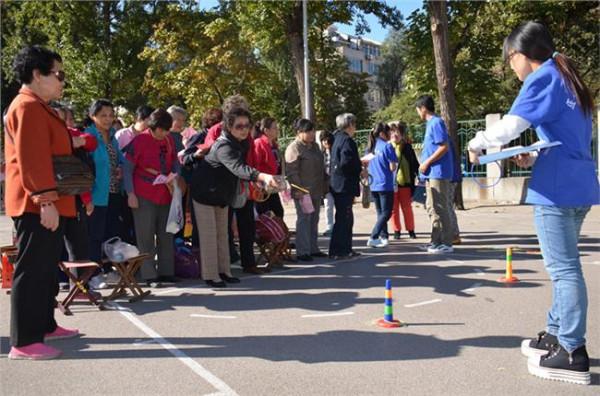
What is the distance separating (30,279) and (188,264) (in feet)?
11.3

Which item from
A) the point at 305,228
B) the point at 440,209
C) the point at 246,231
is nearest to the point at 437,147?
the point at 440,209

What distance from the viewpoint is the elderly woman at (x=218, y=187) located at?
720cm

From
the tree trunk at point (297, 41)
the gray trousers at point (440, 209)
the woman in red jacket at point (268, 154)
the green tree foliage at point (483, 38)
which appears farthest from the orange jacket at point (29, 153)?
the green tree foliage at point (483, 38)

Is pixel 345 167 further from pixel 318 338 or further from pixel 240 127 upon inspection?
pixel 318 338

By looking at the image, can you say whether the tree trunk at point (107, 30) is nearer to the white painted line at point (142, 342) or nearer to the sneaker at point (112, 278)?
the sneaker at point (112, 278)

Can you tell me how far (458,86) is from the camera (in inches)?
974

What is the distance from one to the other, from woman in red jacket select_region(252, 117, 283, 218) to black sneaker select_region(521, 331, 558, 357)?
4.77 m

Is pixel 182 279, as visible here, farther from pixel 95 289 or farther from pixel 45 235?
pixel 45 235

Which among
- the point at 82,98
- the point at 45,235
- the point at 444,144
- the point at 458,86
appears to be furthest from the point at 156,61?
the point at 45,235

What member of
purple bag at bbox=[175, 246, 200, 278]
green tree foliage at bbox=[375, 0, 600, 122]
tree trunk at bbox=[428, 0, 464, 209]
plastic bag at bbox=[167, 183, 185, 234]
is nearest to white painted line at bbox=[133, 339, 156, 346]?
plastic bag at bbox=[167, 183, 185, 234]

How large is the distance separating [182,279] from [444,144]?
13.4 feet

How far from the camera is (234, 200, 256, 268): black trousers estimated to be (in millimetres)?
8383

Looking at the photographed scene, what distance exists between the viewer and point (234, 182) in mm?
7449

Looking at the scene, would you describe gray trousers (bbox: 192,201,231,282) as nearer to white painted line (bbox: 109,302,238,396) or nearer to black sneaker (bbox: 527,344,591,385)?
→ white painted line (bbox: 109,302,238,396)
